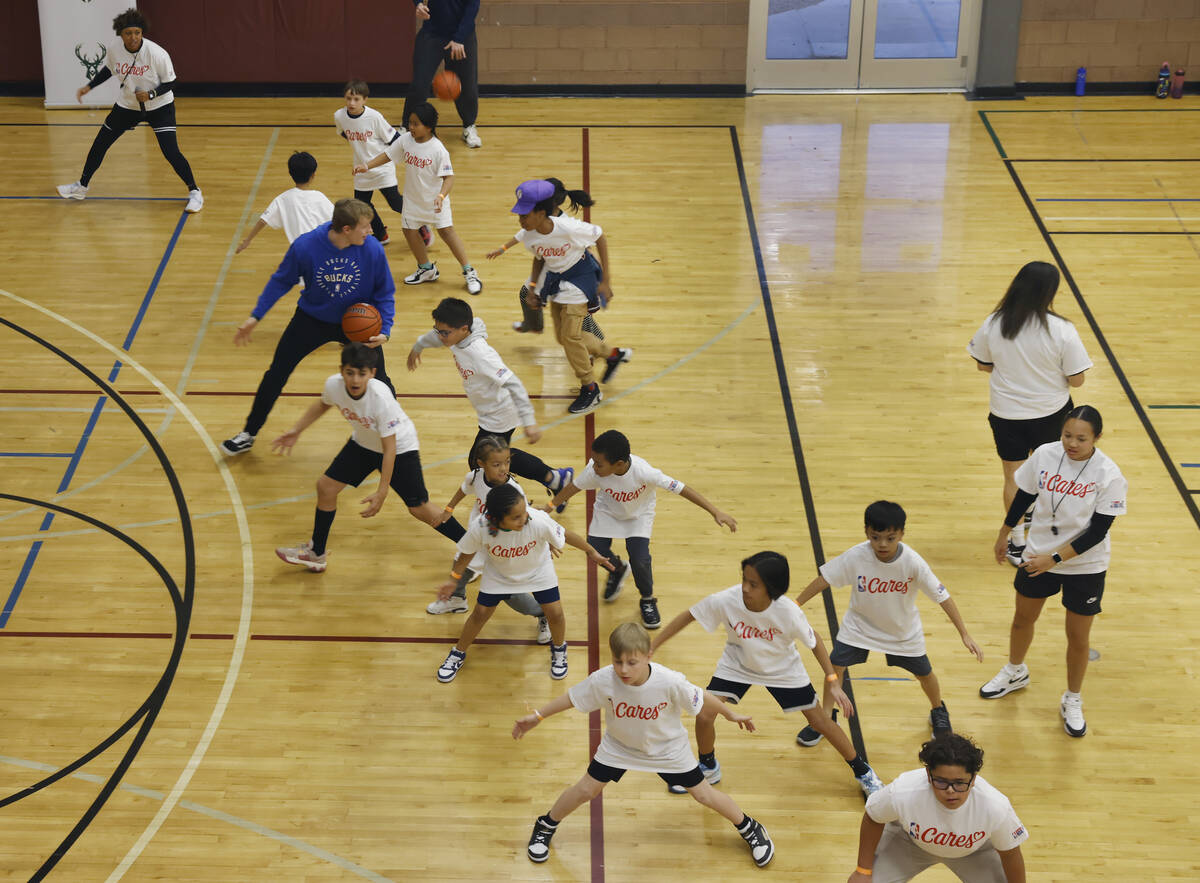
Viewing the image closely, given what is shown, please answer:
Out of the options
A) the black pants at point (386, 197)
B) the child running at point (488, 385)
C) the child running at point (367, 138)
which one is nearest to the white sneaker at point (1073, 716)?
the child running at point (488, 385)

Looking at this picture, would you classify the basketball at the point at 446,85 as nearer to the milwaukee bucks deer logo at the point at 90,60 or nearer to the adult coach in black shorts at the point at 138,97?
the adult coach in black shorts at the point at 138,97

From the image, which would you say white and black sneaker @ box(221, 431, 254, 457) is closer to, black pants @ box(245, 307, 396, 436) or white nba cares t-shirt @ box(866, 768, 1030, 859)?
black pants @ box(245, 307, 396, 436)

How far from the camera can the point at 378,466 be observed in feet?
23.0

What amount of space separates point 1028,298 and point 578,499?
9.42 ft

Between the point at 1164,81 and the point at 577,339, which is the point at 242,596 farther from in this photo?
the point at 1164,81

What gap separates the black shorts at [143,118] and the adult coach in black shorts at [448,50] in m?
2.19

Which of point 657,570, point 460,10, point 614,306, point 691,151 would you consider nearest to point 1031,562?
point 657,570

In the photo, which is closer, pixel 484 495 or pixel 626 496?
pixel 484 495

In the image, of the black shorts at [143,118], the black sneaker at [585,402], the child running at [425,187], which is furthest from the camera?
the black shorts at [143,118]

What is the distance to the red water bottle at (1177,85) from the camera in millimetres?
13773

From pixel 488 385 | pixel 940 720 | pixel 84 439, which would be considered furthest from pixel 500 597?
pixel 84 439

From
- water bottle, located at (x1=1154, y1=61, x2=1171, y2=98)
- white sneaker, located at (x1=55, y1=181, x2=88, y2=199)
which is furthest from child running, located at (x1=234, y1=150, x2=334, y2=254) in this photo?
water bottle, located at (x1=1154, y1=61, x2=1171, y2=98)

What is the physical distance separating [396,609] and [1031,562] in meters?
3.30

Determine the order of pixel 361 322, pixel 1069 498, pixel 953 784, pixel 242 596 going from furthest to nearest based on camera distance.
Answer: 1. pixel 361 322
2. pixel 242 596
3. pixel 1069 498
4. pixel 953 784
